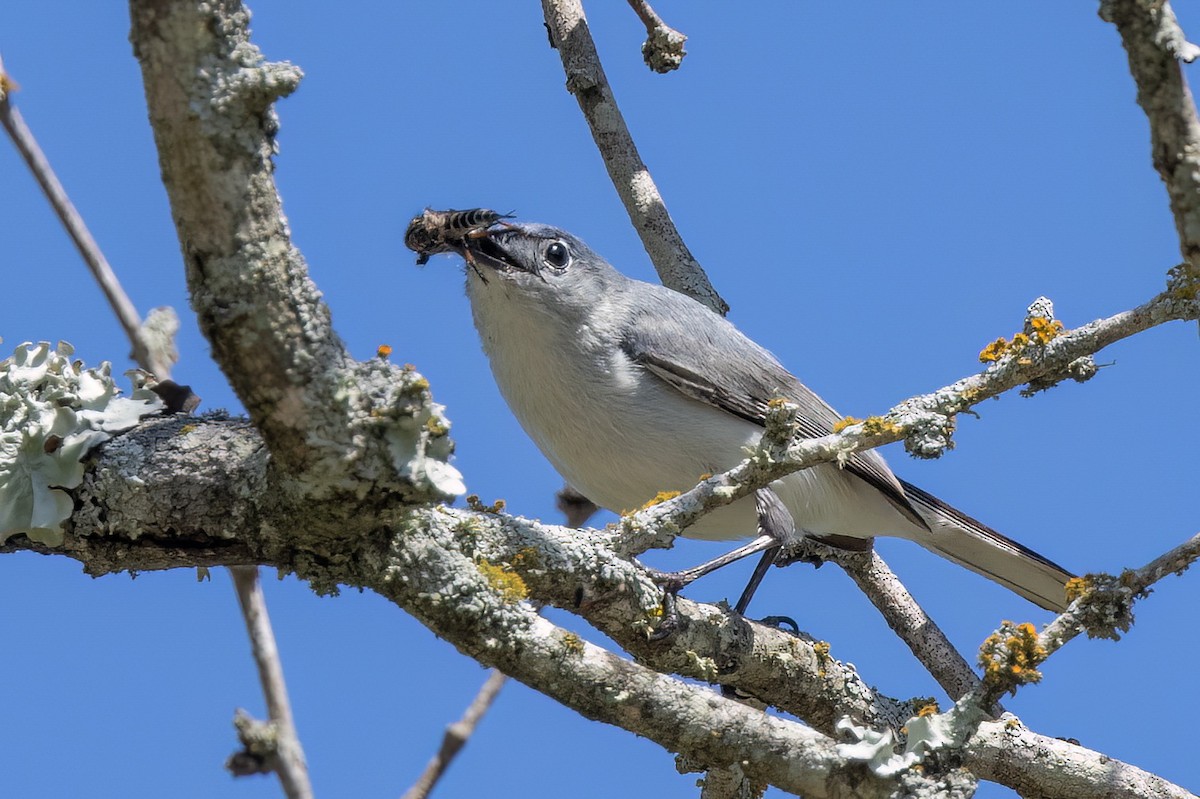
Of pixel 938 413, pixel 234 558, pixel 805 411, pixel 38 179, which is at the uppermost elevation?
pixel 805 411

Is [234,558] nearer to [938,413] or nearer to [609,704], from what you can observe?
[609,704]

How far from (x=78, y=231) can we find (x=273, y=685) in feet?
4.89

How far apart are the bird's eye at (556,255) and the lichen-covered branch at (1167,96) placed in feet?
9.89

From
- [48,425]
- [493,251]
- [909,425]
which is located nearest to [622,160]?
[493,251]

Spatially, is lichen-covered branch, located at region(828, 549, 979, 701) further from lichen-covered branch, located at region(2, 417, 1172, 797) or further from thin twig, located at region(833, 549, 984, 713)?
lichen-covered branch, located at region(2, 417, 1172, 797)

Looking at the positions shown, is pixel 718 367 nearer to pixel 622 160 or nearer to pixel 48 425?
pixel 622 160

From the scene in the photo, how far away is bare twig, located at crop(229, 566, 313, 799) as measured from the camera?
3074 millimetres

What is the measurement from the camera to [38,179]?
3527mm

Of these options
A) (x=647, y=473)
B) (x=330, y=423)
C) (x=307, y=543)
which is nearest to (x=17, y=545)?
(x=307, y=543)

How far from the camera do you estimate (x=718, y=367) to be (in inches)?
200

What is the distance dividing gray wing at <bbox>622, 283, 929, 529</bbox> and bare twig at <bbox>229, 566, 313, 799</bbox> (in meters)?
2.00

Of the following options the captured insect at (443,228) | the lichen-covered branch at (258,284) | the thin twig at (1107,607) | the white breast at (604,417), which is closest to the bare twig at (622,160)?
the white breast at (604,417)

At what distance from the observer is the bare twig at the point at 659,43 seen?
5.46 metres

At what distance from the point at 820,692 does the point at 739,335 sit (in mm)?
1873
